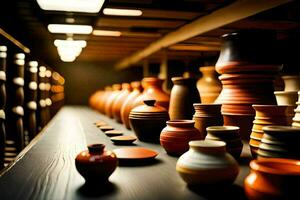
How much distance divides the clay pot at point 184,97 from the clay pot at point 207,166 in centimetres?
111

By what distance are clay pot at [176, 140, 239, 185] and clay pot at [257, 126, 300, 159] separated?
0.16 m

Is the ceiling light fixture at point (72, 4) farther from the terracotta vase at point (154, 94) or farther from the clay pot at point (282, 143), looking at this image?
the clay pot at point (282, 143)

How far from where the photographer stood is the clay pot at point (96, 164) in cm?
113

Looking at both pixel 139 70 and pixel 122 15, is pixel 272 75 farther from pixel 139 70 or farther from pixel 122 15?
pixel 139 70

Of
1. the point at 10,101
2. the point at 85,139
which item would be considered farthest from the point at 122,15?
the point at 85,139

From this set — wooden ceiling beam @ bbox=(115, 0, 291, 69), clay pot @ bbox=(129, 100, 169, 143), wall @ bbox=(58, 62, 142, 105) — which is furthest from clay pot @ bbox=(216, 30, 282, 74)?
wall @ bbox=(58, 62, 142, 105)

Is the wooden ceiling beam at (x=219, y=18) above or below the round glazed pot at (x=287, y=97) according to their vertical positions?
above

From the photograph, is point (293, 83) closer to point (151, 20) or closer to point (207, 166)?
point (207, 166)

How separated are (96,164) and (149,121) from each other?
1010 millimetres

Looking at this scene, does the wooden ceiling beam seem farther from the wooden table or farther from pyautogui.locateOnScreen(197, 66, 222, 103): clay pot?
the wooden table

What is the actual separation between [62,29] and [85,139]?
2349 millimetres

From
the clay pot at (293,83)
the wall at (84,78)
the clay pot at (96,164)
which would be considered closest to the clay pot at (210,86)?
the clay pot at (293,83)

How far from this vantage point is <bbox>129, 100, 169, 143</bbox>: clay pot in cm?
213

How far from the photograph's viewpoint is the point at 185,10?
12.3ft
